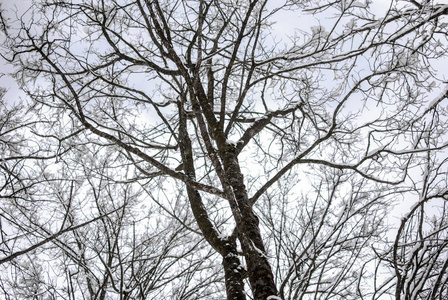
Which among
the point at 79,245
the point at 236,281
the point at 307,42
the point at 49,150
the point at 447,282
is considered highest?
the point at 307,42

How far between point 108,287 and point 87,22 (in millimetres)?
3974

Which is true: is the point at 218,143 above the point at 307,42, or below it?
below

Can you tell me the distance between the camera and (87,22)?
405 cm

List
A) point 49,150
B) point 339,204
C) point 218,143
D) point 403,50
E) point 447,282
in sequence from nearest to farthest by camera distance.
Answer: point 447,282 < point 218,143 < point 403,50 < point 49,150 < point 339,204

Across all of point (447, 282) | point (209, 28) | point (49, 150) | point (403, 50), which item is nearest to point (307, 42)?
point (403, 50)

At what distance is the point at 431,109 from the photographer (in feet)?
10.4

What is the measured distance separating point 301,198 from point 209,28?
331 centimetres

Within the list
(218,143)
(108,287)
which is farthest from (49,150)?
(218,143)

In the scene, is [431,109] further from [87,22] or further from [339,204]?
[87,22]

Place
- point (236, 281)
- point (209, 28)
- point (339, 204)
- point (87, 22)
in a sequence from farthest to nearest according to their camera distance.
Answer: point (339, 204) < point (209, 28) < point (87, 22) < point (236, 281)

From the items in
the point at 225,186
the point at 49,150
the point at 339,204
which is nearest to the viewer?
the point at 225,186

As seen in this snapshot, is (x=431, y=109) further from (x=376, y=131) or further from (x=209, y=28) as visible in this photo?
(x=209, y=28)

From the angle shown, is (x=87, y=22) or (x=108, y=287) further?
→ (x=108, y=287)

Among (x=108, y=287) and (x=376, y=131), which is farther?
(x=108, y=287)
